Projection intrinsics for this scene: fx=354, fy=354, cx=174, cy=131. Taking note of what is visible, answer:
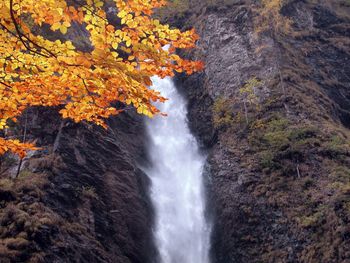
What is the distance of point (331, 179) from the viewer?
16.0 metres

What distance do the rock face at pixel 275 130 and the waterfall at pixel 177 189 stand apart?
85 centimetres

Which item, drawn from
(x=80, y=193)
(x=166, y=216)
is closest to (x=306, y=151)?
(x=166, y=216)

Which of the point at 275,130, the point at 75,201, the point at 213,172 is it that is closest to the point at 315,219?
the point at 275,130

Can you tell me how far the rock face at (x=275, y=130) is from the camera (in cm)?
1501

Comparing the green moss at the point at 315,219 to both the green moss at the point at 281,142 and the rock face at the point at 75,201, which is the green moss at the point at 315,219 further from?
the rock face at the point at 75,201

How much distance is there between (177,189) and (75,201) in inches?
319

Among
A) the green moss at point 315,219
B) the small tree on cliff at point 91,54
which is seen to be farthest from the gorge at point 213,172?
the small tree on cliff at point 91,54

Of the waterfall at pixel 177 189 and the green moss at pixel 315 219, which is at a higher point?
the waterfall at pixel 177 189

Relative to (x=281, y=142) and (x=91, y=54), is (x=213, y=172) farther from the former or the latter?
(x=91, y=54)

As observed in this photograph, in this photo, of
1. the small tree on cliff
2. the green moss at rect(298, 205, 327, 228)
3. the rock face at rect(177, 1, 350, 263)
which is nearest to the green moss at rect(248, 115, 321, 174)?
the rock face at rect(177, 1, 350, 263)

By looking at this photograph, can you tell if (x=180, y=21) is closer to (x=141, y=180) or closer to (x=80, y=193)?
(x=141, y=180)

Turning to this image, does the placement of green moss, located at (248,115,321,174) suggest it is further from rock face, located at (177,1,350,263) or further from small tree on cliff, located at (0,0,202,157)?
small tree on cliff, located at (0,0,202,157)

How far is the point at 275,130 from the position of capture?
66.3 feet

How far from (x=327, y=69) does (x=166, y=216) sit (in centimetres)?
1815
